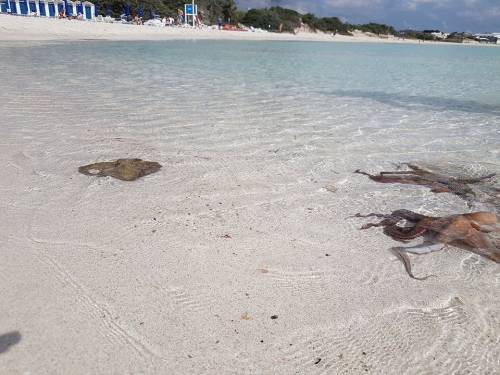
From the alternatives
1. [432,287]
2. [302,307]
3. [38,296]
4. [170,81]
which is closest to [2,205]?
[38,296]

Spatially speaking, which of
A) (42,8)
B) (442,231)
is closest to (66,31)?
(42,8)

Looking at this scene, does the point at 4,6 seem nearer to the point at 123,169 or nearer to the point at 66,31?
the point at 66,31

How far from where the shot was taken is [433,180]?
3.81m

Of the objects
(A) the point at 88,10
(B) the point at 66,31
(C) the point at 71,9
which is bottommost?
(B) the point at 66,31

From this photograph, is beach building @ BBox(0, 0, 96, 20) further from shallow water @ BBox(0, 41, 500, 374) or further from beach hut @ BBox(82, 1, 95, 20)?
shallow water @ BBox(0, 41, 500, 374)

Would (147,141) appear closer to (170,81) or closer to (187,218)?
(187,218)

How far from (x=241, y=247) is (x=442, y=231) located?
149 centimetres

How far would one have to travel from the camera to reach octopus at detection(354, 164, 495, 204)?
3.53 meters

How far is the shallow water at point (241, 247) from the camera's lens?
1716 millimetres

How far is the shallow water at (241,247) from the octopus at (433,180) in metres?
0.17

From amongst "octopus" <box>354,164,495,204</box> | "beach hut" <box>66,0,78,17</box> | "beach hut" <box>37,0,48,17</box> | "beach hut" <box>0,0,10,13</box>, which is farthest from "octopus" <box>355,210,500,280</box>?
"beach hut" <box>66,0,78,17</box>

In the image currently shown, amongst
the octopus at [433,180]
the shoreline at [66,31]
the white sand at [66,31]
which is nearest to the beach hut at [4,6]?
the shoreline at [66,31]

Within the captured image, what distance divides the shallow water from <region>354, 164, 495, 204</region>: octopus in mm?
170

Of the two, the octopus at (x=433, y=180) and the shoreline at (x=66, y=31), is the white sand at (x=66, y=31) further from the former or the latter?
the octopus at (x=433, y=180)
